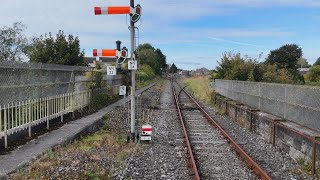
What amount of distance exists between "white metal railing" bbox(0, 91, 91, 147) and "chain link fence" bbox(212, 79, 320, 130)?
7857 mm

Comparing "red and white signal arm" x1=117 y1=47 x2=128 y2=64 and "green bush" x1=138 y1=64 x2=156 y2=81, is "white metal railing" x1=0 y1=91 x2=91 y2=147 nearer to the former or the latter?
"red and white signal arm" x1=117 y1=47 x2=128 y2=64

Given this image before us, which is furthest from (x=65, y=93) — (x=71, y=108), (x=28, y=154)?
(x=28, y=154)

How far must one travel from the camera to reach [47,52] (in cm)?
2361

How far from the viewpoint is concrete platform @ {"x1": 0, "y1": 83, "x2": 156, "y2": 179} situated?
7.91 meters

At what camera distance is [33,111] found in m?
11.3

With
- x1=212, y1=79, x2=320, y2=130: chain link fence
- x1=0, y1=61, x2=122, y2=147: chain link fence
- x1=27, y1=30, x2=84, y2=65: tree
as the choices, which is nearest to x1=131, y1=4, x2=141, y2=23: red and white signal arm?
x1=0, y1=61, x2=122, y2=147: chain link fence

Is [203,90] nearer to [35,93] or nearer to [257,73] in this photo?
[257,73]

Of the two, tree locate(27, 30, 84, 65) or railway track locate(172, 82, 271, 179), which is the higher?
tree locate(27, 30, 84, 65)

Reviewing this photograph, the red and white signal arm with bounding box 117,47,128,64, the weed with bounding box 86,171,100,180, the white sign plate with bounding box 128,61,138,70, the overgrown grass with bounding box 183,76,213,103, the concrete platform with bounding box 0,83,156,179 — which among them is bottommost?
the weed with bounding box 86,171,100,180

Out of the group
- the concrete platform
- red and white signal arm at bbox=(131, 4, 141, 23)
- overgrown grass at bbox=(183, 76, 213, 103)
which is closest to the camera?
the concrete platform

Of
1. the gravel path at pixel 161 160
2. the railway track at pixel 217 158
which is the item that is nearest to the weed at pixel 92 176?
the gravel path at pixel 161 160

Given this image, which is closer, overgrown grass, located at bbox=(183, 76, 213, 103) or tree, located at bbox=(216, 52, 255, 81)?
tree, located at bbox=(216, 52, 255, 81)

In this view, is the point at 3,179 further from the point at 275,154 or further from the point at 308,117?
the point at 308,117

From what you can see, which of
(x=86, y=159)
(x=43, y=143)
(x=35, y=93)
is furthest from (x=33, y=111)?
(x=86, y=159)
